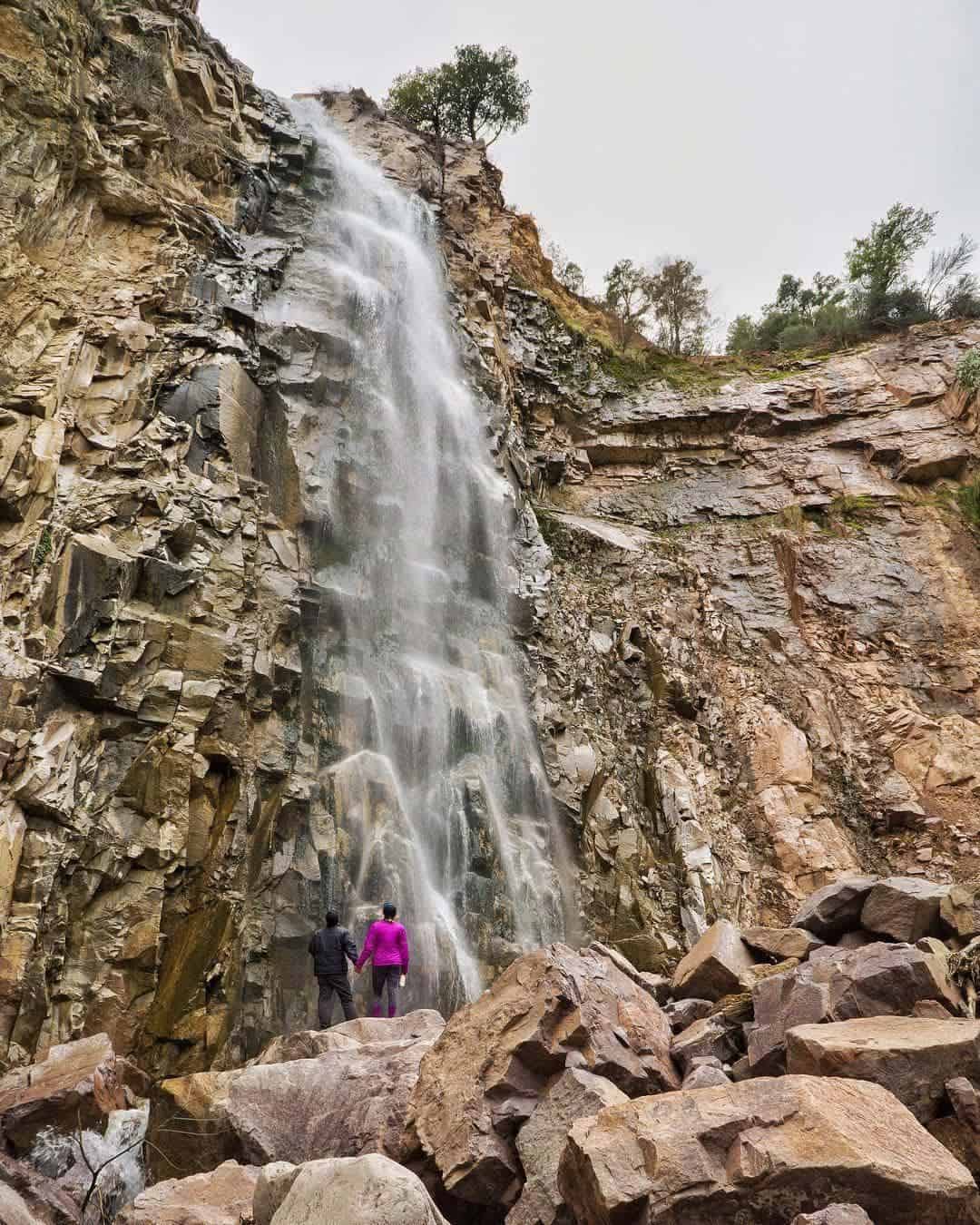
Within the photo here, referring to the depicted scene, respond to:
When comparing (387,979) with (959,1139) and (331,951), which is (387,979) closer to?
(331,951)

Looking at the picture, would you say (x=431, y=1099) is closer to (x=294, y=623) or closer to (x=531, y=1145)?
(x=531, y=1145)

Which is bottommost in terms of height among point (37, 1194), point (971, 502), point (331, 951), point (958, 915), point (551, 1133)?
point (37, 1194)

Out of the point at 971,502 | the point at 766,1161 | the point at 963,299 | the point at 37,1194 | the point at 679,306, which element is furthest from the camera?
A: the point at 679,306

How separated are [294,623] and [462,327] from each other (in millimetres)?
12071

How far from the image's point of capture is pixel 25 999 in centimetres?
828

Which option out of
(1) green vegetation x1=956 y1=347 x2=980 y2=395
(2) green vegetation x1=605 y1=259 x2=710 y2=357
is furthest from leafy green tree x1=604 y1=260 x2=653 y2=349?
(1) green vegetation x1=956 y1=347 x2=980 y2=395

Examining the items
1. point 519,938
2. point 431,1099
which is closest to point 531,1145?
point 431,1099

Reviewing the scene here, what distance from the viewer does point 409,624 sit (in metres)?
15.8

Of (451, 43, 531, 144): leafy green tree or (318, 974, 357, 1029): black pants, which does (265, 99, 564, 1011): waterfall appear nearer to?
(318, 974, 357, 1029): black pants

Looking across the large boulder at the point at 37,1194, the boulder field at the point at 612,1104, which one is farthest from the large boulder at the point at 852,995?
the large boulder at the point at 37,1194

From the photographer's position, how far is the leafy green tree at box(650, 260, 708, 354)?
34312mm

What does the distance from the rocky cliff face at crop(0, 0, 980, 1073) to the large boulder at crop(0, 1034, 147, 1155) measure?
1.21m

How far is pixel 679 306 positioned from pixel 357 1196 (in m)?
35.1

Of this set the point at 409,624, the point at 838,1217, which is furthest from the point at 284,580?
the point at 838,1217
